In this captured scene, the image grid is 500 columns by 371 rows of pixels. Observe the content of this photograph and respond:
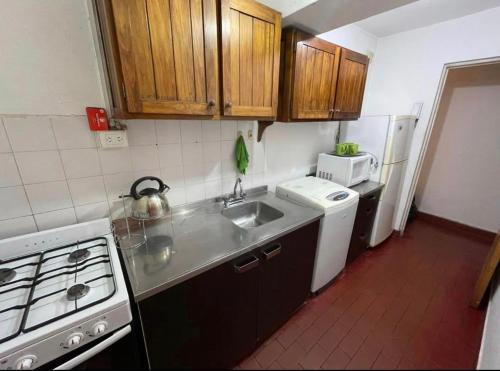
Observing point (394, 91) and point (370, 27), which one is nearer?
point (370, 27)

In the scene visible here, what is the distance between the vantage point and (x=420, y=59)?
214 centimetres

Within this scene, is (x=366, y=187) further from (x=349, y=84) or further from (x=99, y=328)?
(x=99, y=328)

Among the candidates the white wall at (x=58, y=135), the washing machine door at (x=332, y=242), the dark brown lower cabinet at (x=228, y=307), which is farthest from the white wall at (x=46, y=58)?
the washing machine door at (x=332, y=242)

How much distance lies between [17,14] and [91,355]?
4.09ft

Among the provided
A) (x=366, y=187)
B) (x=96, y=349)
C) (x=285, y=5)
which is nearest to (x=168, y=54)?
(x=285, y=5)

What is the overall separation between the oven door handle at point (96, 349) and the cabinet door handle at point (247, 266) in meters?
0.45

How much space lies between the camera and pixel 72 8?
88 cm

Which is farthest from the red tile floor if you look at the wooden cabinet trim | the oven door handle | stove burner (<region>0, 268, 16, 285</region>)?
the wooden cabinet trim

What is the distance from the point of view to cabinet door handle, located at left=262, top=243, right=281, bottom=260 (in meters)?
1.09

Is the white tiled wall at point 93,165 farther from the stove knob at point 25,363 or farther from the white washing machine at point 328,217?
the stove knob at point 25,363

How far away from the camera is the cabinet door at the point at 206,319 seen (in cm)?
81

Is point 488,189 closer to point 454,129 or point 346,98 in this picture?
point 454,129

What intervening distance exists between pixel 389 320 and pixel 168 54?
2.01 m

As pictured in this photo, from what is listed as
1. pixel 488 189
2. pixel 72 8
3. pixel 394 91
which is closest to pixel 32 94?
pixel 72 8
